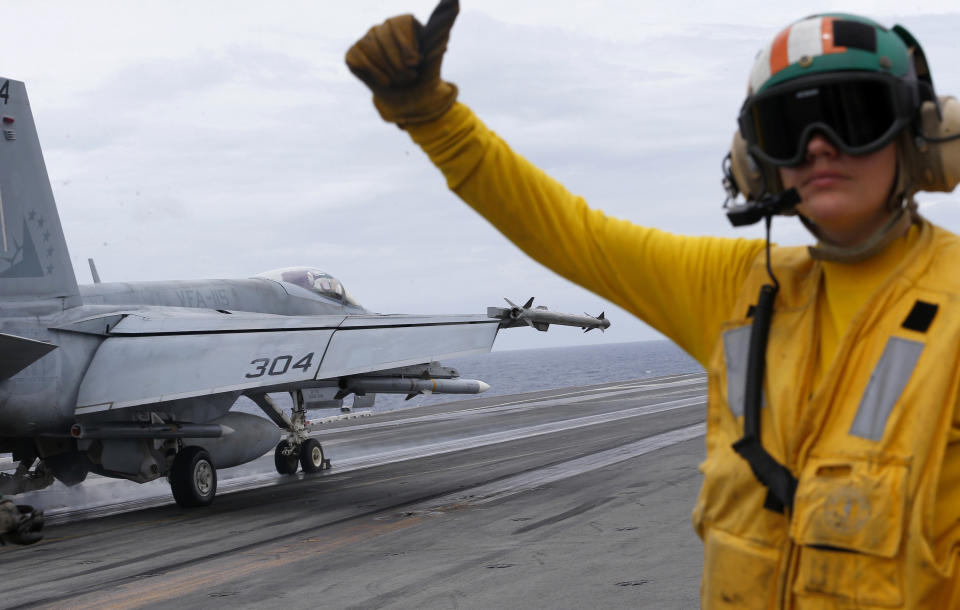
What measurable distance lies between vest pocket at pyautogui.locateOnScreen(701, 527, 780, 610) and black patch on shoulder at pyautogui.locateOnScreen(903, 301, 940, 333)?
559mm

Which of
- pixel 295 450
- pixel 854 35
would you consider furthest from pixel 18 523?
pixel 295 450

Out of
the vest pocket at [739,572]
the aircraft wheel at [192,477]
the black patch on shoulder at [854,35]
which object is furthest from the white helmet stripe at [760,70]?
the aircraft wheel at [192,477]

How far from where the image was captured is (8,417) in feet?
43.5

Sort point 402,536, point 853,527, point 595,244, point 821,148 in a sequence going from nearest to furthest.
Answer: point 853,527 < point 821,148 < point 595,244 < point 402,536

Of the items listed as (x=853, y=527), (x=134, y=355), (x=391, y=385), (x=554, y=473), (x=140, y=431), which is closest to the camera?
(x=853, y=527)

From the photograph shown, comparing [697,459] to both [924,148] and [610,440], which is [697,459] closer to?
[610,440]

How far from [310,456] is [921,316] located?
18851 millimetres

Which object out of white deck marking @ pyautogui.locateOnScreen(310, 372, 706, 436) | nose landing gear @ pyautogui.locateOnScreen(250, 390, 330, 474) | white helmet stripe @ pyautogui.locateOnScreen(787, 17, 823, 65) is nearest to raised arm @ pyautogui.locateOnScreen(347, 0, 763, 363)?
white helmet stripe @ pyautogui.locateOnScreen(787, 17, 823, 65)

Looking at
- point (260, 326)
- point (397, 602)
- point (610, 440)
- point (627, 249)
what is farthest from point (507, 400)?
point (627, 249)

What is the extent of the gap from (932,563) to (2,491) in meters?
15.5

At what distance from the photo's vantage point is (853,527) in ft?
6.53

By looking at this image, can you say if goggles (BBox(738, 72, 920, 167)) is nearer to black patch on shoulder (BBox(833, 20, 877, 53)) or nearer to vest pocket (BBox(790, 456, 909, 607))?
black patch on shoulder (BBox(833, 20, 877, 53))

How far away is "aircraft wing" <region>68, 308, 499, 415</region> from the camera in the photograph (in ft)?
46.2

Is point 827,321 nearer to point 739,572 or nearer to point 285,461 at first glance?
point 739,572
